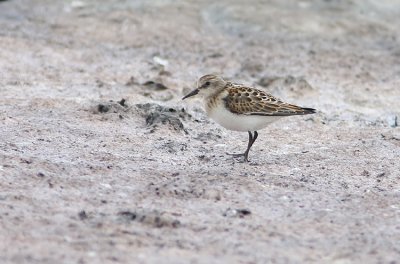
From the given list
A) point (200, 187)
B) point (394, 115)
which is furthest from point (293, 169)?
point (394, 115)

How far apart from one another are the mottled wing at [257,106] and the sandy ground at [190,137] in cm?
51

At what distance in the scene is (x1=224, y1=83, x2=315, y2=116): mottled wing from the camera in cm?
936

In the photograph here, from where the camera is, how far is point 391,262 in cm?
679

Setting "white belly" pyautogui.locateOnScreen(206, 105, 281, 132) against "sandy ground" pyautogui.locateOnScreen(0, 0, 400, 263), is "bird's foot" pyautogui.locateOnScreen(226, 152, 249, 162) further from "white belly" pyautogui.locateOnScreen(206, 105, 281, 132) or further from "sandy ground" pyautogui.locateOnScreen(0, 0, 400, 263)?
"white belly" pyautogui.locateOnScreen(206, 105, 281, 132)

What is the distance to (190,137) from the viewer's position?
33.6 feet

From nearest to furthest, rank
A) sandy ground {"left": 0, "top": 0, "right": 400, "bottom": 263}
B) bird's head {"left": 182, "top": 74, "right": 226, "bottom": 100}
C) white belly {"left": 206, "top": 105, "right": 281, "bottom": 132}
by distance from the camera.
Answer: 1. sandy ground {"left": 0, "top": 0, "right": 400, "bottom": 263}
2. white belly {"left": 206, "top": 105, "right": 281, "bottom": 132}
3. bird's head {"left": 182, "top": 74, "right": 226, "bottom": 100}

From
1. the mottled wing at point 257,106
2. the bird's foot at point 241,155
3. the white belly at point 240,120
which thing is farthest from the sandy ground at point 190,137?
the mottled wing at point 257,106

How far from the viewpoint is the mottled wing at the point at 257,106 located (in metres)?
9.36

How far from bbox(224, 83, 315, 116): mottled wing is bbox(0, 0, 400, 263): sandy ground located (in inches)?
20.0

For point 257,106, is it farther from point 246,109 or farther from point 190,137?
point 190,137

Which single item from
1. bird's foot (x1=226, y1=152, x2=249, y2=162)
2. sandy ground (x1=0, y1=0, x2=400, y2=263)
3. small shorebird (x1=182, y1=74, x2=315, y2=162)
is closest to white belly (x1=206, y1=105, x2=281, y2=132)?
small shorebird (x1=182, y1=74, x2=315, y2=162)

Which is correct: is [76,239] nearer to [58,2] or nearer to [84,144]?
[84,144]

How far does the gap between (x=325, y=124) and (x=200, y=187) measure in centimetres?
342

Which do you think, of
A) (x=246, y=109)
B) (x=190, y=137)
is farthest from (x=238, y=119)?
(x=190, y=137)
